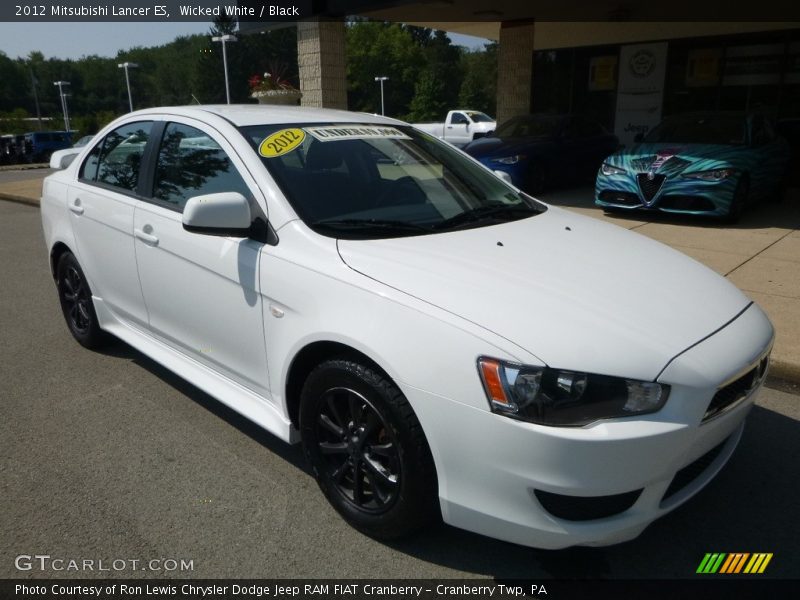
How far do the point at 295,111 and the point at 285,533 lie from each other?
234cm

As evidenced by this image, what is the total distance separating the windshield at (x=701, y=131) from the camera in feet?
29.9

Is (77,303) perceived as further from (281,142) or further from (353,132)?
(353,132)

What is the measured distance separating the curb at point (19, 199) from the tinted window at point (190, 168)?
11939mm

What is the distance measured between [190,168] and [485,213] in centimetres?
159

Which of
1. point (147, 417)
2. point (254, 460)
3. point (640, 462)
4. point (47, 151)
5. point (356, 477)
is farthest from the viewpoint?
point (47, 151)

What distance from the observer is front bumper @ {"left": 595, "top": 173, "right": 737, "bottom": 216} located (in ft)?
27.4

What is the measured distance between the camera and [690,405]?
6.81 feet

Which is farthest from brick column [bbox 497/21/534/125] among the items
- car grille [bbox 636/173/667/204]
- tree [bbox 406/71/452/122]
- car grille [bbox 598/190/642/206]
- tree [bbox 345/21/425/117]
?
tree [bbox 345/21/425/117]

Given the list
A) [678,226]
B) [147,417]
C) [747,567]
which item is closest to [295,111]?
[147,417]

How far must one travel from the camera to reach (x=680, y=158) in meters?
8.52

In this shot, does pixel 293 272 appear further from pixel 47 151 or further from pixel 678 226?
pixel 47 151

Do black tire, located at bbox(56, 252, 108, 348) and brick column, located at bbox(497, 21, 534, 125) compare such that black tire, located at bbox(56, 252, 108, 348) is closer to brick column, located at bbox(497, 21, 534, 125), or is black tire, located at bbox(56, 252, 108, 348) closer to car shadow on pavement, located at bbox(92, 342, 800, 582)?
car shadow on pavement, located at bbox(92, 342, 800, 582)

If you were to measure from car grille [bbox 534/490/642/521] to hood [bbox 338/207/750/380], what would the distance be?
0.41 m

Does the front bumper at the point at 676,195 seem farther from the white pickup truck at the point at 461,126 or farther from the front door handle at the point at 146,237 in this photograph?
the white pickup truck at the point at 461,126
